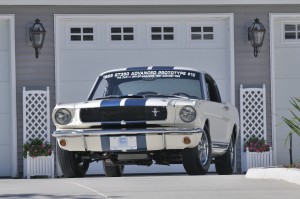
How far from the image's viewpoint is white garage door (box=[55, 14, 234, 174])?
69.3 ft

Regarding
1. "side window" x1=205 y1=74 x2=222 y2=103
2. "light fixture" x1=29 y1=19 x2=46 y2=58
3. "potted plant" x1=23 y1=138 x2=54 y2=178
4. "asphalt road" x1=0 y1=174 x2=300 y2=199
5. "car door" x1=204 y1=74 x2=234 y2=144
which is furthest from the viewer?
"light fixture" x1=29 y1=19 x2=46 y2=58

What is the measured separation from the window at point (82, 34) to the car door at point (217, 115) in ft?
18.4

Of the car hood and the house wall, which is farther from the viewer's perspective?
the house wall

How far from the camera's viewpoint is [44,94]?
20.9 metres

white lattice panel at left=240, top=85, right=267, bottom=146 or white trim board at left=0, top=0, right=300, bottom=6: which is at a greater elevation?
white trim board at left=0, top=0, right=300, bottom=6

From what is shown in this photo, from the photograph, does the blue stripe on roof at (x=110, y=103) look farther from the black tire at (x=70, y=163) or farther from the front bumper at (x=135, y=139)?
the black tire at (x=70, y=163)

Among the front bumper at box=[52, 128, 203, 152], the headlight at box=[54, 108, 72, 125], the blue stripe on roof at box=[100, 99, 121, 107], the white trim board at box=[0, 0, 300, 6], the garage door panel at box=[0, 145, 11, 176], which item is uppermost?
the white trim board at box=[0, 0, 300, 6]

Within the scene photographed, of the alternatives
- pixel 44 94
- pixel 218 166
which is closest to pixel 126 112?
pixel 218 166

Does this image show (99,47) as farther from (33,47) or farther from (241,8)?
(241,8)

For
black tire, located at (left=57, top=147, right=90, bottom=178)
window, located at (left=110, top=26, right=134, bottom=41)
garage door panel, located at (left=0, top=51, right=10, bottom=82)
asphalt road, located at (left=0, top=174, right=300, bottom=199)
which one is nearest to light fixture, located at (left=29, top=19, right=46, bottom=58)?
garage door panel, located at (left=0, top=51, right=10, bottom=82)

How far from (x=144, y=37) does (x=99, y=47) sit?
2.99 feet

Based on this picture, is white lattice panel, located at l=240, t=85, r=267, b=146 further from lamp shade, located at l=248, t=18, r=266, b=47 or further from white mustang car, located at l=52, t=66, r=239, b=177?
white mustang car, located at l=52, t=66, r=239, b=177

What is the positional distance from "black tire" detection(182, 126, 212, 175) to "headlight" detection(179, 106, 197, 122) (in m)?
0.39

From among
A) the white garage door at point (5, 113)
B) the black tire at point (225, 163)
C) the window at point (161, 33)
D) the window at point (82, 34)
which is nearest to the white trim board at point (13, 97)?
the white garage door at point (5, 113)
